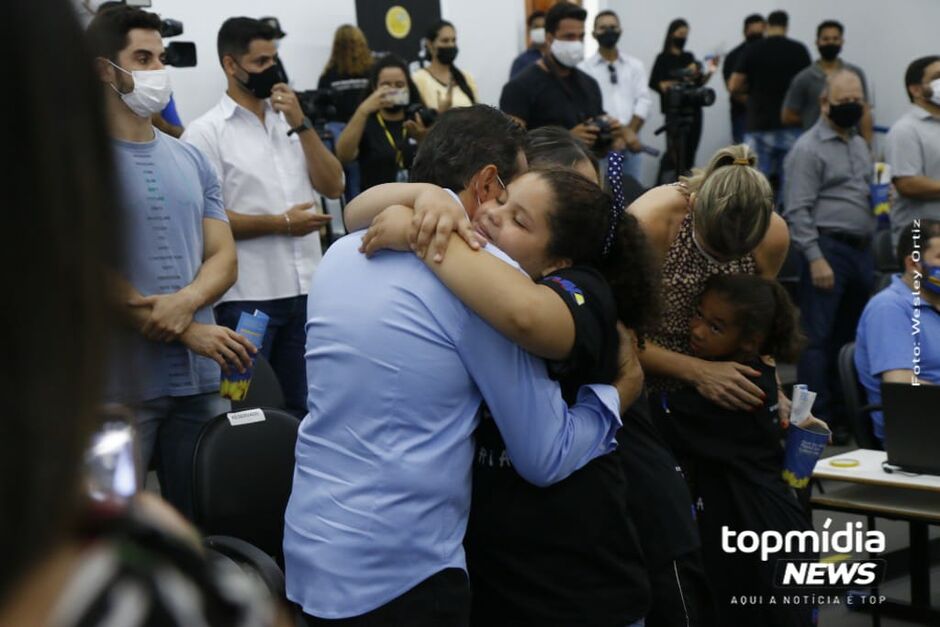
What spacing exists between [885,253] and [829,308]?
615 millimetres

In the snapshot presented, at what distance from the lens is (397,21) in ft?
26.6

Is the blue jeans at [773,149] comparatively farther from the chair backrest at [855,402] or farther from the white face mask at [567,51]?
the chair backrest at [855,402]

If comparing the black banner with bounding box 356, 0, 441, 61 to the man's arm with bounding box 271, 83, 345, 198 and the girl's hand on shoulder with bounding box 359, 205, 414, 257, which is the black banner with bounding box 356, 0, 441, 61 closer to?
the man's arm with bounding box 271, 83, 345, 198

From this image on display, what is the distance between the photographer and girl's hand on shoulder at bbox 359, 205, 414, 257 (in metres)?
1.81

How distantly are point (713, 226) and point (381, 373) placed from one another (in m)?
1.34

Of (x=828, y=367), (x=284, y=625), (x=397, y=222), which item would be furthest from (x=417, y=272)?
(x=828, y=367)

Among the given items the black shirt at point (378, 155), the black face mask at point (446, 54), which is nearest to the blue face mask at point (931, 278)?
the black shirt at point (378, 155)

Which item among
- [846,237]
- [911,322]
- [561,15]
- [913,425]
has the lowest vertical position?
[846,237]

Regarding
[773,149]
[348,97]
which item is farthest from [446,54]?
[773,149]

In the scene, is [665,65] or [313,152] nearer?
[313,152]

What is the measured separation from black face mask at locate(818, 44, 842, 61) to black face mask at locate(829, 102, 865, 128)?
3577mm

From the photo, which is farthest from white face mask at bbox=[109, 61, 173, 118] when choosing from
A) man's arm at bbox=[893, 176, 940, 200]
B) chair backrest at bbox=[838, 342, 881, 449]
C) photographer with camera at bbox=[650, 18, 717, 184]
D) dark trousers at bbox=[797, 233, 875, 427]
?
dark trousers at bbox=[797, 233, 875, 427]

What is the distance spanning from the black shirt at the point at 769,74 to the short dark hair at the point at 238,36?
6.16 m

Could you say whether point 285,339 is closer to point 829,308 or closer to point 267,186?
point 267,186
